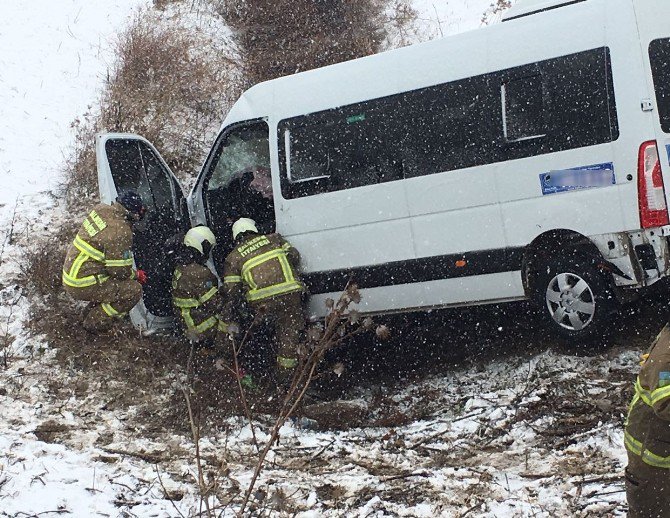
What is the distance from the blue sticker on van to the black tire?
57 centimetres

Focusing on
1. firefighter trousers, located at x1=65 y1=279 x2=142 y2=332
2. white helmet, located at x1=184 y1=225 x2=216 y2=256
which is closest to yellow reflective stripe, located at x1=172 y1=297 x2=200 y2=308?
firefighter trousers, located at x1=65 y1=279 x2=142 y2=332

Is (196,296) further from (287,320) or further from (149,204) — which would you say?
(149,204)

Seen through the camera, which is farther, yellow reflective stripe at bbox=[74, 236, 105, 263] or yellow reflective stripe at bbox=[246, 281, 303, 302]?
yellow reflective stripe at bbox=[74, 236, 105, 263]

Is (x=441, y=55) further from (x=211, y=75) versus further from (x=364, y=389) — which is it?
(x=211, y=75)

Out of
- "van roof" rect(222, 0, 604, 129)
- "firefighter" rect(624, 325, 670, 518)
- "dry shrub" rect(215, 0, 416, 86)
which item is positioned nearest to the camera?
"firefighter" rect(624, 325, 670, 518)

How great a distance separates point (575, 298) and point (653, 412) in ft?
8.95

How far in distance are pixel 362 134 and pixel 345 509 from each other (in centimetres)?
343

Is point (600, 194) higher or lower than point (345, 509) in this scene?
higher

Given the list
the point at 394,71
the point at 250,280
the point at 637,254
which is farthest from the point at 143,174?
the point at 637,254

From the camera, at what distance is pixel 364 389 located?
7.08m

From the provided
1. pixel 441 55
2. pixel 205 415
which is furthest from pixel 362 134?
pixel 205 415

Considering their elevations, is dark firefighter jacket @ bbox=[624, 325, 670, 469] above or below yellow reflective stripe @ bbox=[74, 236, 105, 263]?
below

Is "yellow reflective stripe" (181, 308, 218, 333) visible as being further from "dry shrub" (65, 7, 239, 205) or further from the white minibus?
"dry shrub" (65, 7, 239, 205)

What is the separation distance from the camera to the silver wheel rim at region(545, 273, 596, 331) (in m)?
6.16
